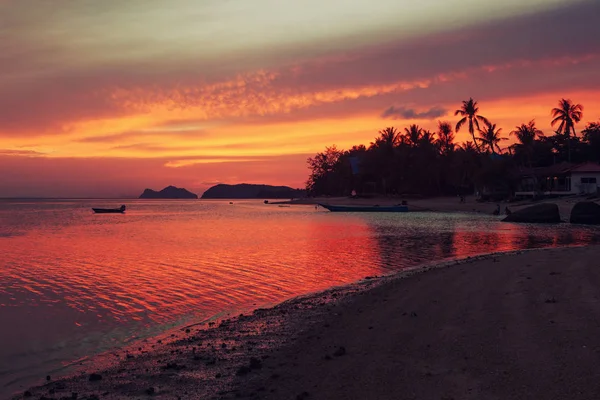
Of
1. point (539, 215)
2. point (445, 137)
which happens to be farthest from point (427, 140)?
point (539, 215)

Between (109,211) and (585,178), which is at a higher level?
(585,178)

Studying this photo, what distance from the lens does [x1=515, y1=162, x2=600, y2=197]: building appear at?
6880 cm

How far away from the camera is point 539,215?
161 ft

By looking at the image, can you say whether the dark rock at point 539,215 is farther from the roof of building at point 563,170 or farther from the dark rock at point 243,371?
the dark rock at point 243,371

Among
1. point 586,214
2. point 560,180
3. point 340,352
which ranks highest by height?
point 560,180

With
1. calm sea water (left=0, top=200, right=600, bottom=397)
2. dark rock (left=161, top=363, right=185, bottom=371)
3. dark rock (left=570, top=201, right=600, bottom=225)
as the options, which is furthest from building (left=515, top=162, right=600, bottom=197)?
dark rock (left=161, top=363, right=185, bottom=371)

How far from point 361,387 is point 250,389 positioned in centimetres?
166

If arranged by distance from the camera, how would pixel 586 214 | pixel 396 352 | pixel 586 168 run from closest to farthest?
pixel 396 352 → pixel 586 214 → pixel 586 168

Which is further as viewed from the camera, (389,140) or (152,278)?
(389,140)

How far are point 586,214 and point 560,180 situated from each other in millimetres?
33140

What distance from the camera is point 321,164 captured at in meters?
159

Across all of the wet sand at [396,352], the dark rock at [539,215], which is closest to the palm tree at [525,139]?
the dark rock at [539,215]

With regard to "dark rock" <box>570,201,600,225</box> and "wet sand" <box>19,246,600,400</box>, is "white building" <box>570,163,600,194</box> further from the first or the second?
"wet sand" <box>19,246,600,400</box>

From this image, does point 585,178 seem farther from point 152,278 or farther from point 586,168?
point 152,278
